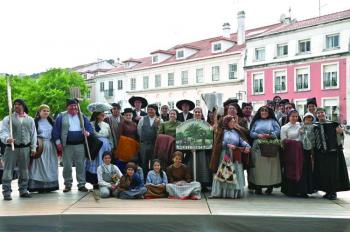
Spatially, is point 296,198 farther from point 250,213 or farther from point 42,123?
point 42,123

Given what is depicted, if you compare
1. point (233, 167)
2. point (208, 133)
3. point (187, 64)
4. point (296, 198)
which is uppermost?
point (187, 64)

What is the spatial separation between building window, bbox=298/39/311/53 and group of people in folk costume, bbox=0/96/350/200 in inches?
1123

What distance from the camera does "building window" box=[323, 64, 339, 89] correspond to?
34734 mm

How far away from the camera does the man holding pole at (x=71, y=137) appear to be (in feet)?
29.0

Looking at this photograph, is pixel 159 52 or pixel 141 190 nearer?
pixel 141 190

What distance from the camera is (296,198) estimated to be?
8.53 m

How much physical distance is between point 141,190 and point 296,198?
2839 millimetres

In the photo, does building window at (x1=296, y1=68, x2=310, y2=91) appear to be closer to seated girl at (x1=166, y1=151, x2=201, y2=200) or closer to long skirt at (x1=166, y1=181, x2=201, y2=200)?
seated girl at (x1=166, y1=151, x2=201, y2=200)

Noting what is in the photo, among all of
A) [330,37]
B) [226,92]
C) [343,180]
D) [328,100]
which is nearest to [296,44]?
[330,37]

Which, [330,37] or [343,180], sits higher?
[330,37]

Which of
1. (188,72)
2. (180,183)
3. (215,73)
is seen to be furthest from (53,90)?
(180,183)

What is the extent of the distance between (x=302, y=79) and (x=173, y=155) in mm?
30271

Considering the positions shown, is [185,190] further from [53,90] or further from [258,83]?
[53,90]

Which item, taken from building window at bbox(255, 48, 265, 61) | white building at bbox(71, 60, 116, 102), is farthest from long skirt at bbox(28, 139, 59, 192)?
white building at bbox(71, 60, 116, 102)
